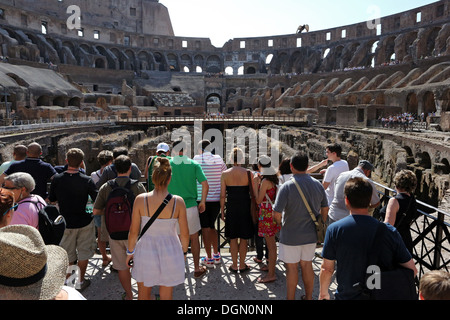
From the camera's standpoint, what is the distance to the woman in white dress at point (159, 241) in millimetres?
3225

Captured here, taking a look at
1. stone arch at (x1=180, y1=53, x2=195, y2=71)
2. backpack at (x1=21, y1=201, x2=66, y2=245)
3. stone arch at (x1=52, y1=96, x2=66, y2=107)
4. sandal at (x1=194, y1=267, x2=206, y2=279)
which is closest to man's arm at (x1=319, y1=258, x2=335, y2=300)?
sandal at (x1=194, y1=267, x2=206, y2=279)

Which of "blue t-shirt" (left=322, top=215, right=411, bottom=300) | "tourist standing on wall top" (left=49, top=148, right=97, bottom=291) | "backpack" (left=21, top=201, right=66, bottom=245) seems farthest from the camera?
"tourist standing on wall top" (left=49, top=148, right=97, bottom=291)

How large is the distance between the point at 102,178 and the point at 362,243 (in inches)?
136

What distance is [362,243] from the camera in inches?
99.7

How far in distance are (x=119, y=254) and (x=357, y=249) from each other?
103 inches

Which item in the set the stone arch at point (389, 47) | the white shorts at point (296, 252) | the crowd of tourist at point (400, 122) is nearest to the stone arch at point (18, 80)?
the crowd of tourist at point (400, 122)

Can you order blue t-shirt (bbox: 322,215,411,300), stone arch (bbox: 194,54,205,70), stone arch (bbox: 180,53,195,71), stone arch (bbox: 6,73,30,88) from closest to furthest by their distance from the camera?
blue t-shirt (bbox: 322,215,411,300) < stone arch (bbox: 6,73,30,88) < stone arch (bbox: 180,53,195,71) < stone arch (bbox: 194,54,205,70)

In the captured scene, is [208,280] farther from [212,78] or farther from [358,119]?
[212,78]

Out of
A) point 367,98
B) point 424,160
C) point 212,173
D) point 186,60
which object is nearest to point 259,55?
point 186,60

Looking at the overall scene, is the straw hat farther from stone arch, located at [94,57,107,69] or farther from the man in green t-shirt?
stone arch, located at [94,57,107,69]

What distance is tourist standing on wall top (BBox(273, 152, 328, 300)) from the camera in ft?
12.1

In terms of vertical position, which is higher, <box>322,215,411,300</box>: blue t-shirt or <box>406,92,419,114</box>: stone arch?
<box>406,92,419,114</box>: stone arch

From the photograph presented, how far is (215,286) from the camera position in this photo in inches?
170

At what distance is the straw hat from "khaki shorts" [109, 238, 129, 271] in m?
2.02
